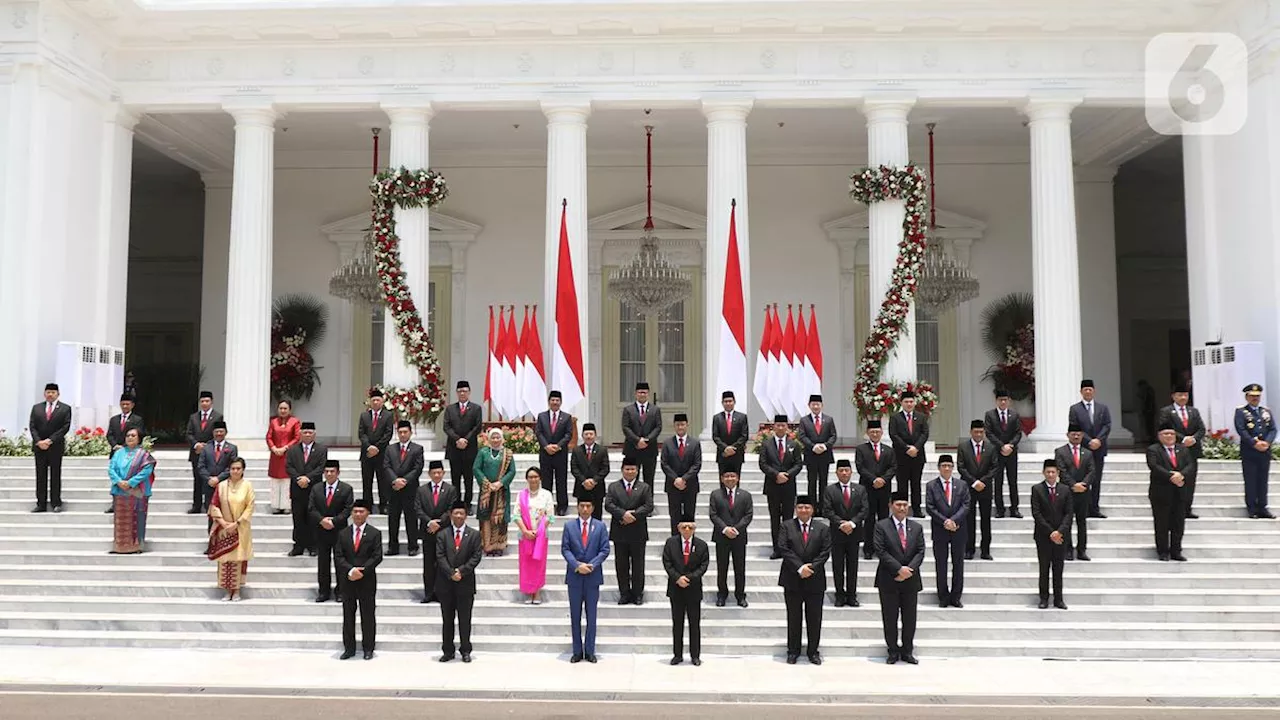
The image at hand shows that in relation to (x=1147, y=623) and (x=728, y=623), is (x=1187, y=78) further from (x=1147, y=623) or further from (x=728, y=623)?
(x=728, y=623)

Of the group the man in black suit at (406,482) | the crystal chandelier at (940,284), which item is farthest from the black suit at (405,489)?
the crystal chandelier at (940,284)

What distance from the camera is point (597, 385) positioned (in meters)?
20.4

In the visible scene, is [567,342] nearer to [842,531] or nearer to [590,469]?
[590,469]

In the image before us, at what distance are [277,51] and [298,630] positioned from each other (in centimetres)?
1014

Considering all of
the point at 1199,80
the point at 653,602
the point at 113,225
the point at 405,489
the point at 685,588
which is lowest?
the point at 653,602

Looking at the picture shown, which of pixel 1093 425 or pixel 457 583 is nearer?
pixel 457 583

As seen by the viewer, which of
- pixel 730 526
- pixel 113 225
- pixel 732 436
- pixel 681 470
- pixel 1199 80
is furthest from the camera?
pixel 113 225

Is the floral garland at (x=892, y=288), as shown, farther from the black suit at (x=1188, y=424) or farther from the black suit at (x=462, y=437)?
the black suit at (x=462, y=437)

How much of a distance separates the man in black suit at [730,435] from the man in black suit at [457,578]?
379cm

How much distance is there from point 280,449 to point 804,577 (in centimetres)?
645

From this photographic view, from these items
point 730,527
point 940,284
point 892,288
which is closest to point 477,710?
point 730,527

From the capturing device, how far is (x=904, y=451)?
470 inches

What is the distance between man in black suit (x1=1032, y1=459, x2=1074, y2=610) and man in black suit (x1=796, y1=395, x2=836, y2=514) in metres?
2.44

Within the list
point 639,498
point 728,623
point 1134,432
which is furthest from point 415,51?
point 1134,432
